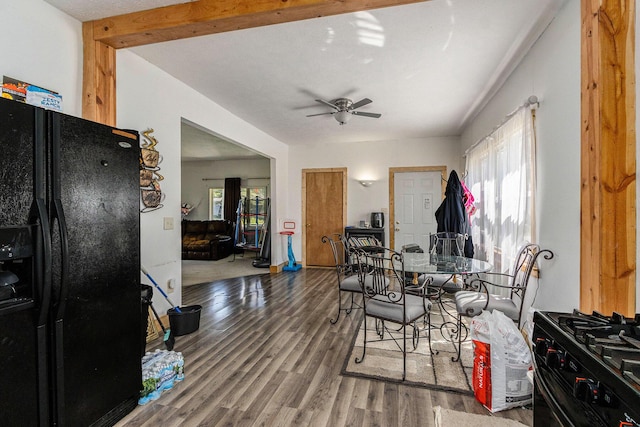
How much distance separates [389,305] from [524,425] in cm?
103

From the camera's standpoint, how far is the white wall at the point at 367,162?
233 inches

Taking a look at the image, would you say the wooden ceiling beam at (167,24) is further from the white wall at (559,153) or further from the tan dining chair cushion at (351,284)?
the tan dining chair cushion at (351,284)

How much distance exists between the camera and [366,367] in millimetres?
2318

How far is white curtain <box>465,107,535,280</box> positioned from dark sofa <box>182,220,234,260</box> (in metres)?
5.93

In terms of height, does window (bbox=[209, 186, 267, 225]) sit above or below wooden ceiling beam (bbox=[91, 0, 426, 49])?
below

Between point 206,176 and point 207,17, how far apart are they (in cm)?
722

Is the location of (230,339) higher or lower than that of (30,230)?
lower

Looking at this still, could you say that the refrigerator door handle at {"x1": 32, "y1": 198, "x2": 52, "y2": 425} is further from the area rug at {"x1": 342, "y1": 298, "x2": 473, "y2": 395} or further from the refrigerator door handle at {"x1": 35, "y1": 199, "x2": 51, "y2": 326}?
the area rug at {"x1": 342, "y1": 298, "x2": 473, "y2": 395}

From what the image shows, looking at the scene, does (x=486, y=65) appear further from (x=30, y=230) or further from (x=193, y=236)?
(x=193, y=236)

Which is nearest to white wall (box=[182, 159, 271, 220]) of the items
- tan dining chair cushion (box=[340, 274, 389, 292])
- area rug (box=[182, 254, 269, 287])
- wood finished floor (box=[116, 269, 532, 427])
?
area rug (box=[182, 254, 269, 287])

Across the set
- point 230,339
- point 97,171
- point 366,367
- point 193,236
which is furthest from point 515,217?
point 193,236

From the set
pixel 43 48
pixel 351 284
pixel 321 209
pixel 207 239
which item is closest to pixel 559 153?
pixel 351 284

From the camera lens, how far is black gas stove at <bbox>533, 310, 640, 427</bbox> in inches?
25.9

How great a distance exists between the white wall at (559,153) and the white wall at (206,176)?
274 inches
